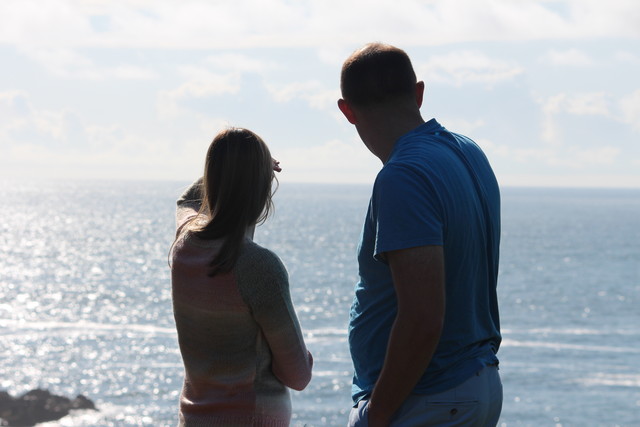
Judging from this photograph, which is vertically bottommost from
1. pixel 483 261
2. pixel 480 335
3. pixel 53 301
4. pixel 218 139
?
pixel 53 301

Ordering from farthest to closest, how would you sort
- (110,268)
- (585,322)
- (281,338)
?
(110,268), (585,322), (281,338)

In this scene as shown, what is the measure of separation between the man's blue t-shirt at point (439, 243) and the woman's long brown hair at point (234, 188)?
0.43 meters

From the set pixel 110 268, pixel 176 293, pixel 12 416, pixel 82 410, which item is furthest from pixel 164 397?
pixel 110 268

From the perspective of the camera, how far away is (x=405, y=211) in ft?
8.64

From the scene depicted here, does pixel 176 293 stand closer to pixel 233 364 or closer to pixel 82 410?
pixel 233 364

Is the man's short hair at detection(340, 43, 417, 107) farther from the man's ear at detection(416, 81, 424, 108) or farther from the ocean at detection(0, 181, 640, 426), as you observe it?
the ocean at detection(0, 181, 640, 426)

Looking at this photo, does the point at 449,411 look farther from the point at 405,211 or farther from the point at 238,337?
the point at 238,337

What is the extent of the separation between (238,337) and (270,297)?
20cm

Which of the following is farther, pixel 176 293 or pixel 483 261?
pixel 176 293

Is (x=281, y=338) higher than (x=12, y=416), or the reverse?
(x=281, y=338)

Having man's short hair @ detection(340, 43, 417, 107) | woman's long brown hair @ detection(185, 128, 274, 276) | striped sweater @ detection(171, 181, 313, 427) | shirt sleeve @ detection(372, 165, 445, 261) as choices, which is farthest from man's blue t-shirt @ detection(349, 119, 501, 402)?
woman's long brown hair @ detection(185, 128, 274, 276)

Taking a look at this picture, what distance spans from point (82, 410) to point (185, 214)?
29882 mm

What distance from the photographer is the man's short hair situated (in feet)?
9.37

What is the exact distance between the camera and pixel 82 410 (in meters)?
31.6
